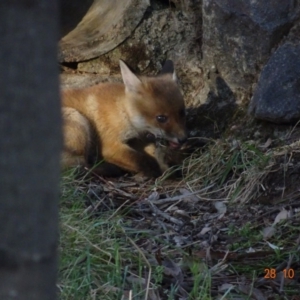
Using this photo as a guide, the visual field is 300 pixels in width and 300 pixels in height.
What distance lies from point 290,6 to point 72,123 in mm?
2317

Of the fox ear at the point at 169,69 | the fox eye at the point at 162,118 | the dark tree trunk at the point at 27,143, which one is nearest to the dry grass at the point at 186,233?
the fox eye at the point at 162,118

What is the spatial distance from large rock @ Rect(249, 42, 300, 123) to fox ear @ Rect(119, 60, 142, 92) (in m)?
1.30

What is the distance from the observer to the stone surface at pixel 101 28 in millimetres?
7602

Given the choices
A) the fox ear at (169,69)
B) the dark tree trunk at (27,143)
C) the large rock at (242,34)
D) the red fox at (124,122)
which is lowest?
the red fox at (124,122)

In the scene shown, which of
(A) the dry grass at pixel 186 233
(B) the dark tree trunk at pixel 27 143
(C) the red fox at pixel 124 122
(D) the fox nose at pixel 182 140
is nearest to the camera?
(B) the dark tree trunk at pixel 27 143

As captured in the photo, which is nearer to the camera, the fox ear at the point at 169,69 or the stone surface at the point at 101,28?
the fox ear at the point at 169,69

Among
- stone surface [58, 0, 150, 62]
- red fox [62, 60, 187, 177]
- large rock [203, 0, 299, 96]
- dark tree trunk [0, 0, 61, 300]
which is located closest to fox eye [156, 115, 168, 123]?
red fox [62, 60, 187, 177]

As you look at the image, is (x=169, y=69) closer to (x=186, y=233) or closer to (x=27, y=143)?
(x=186, y=233)

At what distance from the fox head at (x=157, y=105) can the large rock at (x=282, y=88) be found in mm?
800

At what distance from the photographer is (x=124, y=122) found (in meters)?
7.46

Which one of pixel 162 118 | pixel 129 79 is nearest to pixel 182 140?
pixel 162 118

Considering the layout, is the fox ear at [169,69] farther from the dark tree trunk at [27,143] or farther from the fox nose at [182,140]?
the dark tree trunk at [27,143]

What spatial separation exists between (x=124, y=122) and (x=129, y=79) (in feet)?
1.44

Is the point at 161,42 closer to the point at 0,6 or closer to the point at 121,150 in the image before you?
the point at 121,150
